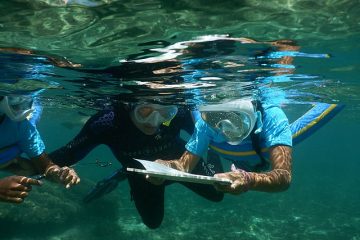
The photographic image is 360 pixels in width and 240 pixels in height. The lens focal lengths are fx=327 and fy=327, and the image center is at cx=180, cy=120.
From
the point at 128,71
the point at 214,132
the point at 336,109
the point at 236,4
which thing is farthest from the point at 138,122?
the point at 336,109

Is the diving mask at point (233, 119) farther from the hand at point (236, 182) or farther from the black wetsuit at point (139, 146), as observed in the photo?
the hand at point (236, 182)

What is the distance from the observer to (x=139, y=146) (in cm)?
1019

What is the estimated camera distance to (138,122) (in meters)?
9.85

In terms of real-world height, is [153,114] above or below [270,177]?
below

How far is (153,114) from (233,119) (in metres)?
2.62

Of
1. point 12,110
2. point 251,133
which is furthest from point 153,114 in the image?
point 12,110

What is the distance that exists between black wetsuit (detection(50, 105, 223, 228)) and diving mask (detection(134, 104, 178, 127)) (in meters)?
0.67

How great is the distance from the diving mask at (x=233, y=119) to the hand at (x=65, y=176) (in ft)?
11.2

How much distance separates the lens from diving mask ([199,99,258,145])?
7.64 m

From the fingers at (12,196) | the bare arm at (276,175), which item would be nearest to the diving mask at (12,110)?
the fingers at (12,196)

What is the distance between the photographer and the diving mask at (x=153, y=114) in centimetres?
943

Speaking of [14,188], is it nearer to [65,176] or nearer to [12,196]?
[12,196]

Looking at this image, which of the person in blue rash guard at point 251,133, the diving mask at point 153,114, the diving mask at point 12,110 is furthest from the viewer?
the diving mask at point 153,114

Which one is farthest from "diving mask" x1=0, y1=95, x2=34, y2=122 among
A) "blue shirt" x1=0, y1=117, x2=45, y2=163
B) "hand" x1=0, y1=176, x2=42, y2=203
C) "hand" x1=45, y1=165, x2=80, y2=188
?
"hand" x1=0, y1=176, x2=42, y2=203
